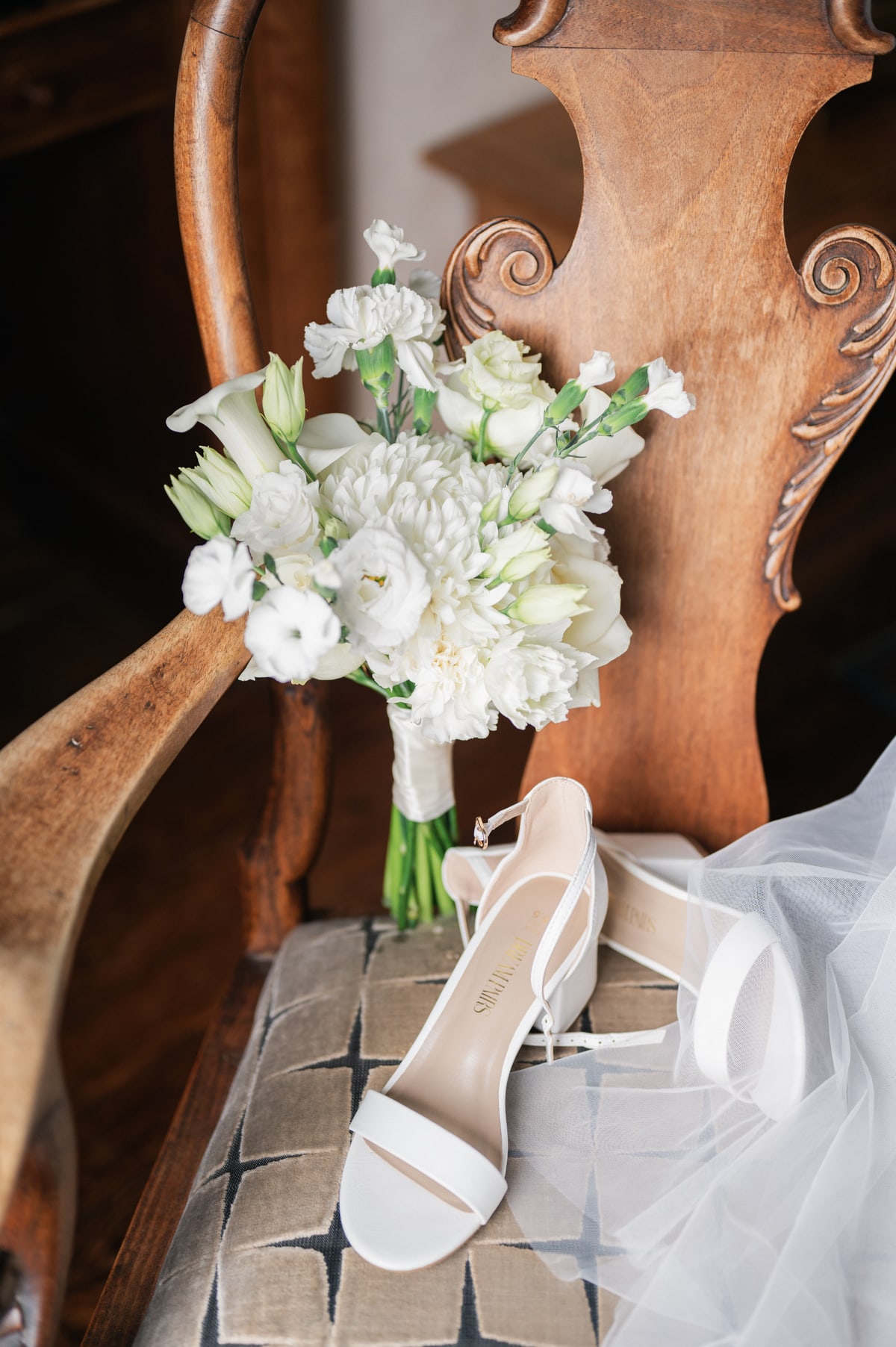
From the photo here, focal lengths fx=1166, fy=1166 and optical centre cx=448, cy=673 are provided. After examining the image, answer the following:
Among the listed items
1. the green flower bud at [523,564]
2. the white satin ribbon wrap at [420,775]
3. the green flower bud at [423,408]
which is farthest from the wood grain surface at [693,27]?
the white satin ribbon wrap at [420,775]

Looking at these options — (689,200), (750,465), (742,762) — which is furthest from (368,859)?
(689,200)

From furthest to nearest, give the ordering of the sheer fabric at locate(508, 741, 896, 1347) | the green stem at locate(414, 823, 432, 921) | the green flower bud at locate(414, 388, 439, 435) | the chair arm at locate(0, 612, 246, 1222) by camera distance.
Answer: the green stem at locate(414, 823, 432, 921)
the green flower bud at locate(414, 388, 439, 435)
the sheer fabric at locate(508, 741, 896, 1347)
the chair arm at locate(0, 612, 246, 1222)

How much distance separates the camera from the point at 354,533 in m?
0.60

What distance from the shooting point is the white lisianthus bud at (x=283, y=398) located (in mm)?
600

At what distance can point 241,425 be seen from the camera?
618 mm

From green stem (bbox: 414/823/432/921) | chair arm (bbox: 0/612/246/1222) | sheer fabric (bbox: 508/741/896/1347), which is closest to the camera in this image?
chair arm (bbox: 0/612/246/1222)

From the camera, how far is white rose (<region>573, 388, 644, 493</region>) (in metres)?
0.67

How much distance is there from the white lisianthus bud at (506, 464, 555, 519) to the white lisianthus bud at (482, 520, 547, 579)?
0.6 inches

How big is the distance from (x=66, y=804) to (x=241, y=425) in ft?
0.71

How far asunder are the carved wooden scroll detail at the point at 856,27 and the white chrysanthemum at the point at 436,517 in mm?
318

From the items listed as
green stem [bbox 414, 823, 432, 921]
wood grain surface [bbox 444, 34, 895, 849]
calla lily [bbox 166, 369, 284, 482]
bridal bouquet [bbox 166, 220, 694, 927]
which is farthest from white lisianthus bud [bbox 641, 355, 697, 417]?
green stem [bbox 414, 823, 432, 921]

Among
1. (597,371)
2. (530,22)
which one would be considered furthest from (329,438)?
(530,22)

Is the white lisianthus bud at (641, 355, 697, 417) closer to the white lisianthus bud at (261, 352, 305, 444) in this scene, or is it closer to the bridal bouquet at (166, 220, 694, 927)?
the bridal bouquet at (166, 220, 694, 927)

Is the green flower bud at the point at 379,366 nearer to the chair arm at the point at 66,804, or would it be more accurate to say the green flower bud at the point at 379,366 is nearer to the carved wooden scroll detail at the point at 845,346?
the chair arm at the point at 66,804
